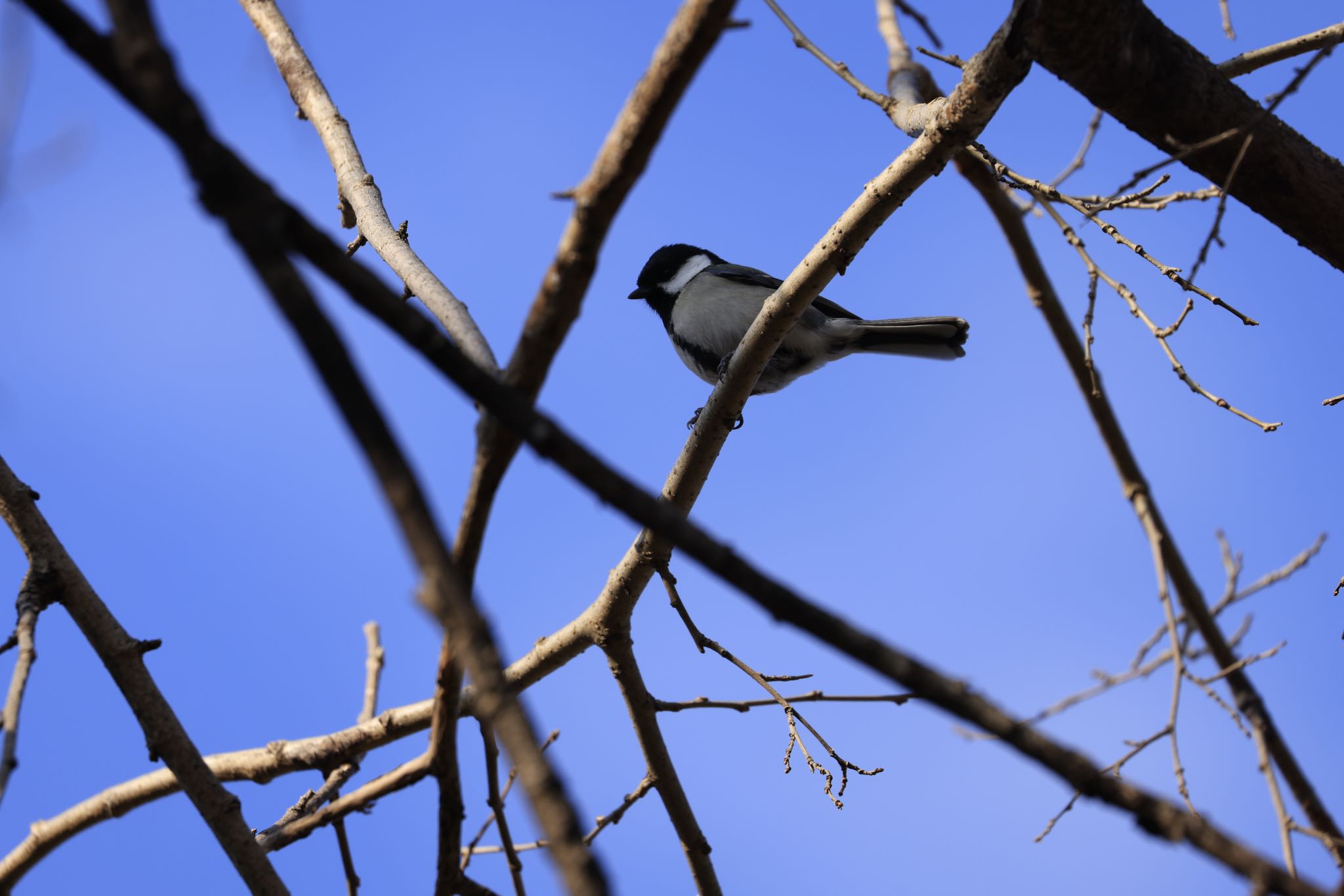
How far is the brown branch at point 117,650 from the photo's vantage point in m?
2.49

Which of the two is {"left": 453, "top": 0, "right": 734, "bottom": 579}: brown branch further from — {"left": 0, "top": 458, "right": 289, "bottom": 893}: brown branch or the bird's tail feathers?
the bird's tail feathers

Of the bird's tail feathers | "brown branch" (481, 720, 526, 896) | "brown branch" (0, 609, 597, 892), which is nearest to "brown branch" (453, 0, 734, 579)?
"brown branch" (481, 720, 526, 896)

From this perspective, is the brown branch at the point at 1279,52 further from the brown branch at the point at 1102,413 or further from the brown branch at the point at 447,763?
the brown branch at the point at 447,763

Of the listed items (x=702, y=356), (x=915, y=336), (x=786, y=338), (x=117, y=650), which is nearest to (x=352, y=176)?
(x=117, y=650)

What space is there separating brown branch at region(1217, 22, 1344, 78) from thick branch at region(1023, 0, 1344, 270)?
20.1 inches

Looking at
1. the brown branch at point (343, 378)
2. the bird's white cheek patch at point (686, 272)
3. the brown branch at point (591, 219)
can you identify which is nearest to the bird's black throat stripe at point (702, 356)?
the bird's white cheek patch at point (686, 272)

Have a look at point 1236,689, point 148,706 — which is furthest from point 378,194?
point 1236,689

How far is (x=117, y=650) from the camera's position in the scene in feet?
8.60

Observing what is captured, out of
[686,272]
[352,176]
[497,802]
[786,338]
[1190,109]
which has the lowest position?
[497,802]

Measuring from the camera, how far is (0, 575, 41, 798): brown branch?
1.60 metres

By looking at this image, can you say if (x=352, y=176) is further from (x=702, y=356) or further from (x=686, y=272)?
(x=686, y=272)

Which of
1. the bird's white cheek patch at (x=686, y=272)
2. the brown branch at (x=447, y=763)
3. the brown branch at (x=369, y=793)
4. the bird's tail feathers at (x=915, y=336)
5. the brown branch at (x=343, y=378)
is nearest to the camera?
the brown branch at (x=343, y=378)

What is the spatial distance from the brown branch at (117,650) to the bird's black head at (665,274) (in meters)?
4.14

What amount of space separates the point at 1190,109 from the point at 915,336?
2641mm
